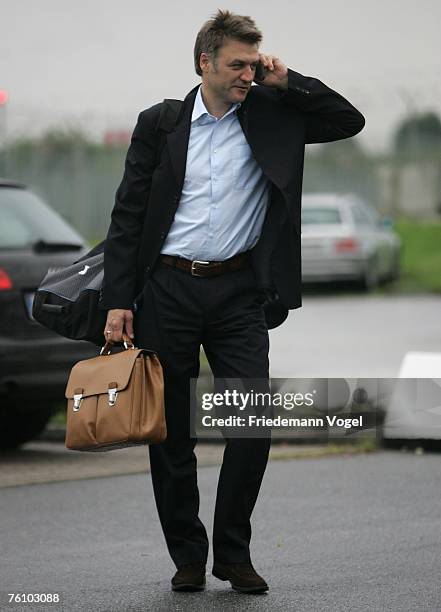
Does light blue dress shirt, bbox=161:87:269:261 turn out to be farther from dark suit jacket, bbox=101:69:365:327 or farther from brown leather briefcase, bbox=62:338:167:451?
brown leather briefcase, bbox=62:338:167:451

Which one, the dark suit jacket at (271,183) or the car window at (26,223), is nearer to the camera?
the dark suit jacket at (271,183)

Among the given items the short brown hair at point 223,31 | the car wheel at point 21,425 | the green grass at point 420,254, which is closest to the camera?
the short brown hair at point 223,31

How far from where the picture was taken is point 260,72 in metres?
5.40

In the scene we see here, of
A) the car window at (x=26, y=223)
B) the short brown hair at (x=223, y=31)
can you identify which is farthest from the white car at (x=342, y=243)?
the short brown hair at (x=223, y=31)

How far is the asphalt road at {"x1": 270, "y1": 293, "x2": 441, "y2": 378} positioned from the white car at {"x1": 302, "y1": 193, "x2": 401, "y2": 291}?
393mm

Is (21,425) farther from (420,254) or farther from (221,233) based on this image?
(420,254)

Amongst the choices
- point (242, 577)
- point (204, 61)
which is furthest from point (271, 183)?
point (242, 577)

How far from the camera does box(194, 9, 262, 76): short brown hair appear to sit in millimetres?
5320

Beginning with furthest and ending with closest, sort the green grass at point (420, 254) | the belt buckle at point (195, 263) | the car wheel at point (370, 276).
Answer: the green grass at point (420, 254)
the car wheel at point (370, 276)
the belt buckle at point (195, 263)

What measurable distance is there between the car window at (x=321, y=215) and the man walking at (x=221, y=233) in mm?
19127

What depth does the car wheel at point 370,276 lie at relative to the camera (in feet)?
80.5

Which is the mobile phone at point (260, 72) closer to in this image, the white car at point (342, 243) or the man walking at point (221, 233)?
the man walking at point (221, 233)

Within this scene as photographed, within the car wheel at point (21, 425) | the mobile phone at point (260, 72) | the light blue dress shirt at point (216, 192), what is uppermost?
the mobile phone at point (260, 72)

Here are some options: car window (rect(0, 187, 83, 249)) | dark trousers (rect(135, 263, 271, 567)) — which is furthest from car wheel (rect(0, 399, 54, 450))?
dark trousers (rect(135, 263, 271, 567))
